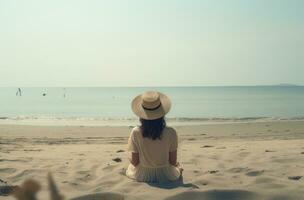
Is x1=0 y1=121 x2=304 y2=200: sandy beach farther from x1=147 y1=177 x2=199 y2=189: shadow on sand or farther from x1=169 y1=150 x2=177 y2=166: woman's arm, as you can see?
x1=169 y1=150 x2=177 y2=166: woman's arm

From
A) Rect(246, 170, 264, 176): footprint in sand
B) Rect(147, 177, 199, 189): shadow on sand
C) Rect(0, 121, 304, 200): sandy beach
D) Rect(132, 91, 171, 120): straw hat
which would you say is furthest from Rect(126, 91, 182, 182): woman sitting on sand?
Rect(246, 170, 264, 176): footprint in sand

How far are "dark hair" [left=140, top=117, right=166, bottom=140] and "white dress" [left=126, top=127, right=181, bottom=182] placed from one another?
2.8 inches

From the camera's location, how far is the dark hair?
232 inches

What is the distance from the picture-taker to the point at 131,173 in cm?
610

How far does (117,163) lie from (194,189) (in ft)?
8.15

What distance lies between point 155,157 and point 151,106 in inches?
28.2

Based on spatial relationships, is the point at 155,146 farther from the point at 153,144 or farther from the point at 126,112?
the point at 126,112

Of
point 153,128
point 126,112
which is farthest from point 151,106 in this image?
point 126,112

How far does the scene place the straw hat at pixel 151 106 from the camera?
584 centimetres

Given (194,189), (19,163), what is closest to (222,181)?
(194,189)

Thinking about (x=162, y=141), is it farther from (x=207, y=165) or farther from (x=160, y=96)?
(x=207, y=165)

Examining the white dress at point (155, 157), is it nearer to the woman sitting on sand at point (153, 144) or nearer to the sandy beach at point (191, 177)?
the woman sitting on sand at point (153, 144)

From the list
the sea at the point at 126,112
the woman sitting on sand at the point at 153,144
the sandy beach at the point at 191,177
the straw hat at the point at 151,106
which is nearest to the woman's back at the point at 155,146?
the woman sitting on sand at the point at 153,144

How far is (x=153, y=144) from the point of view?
19.6 ft
